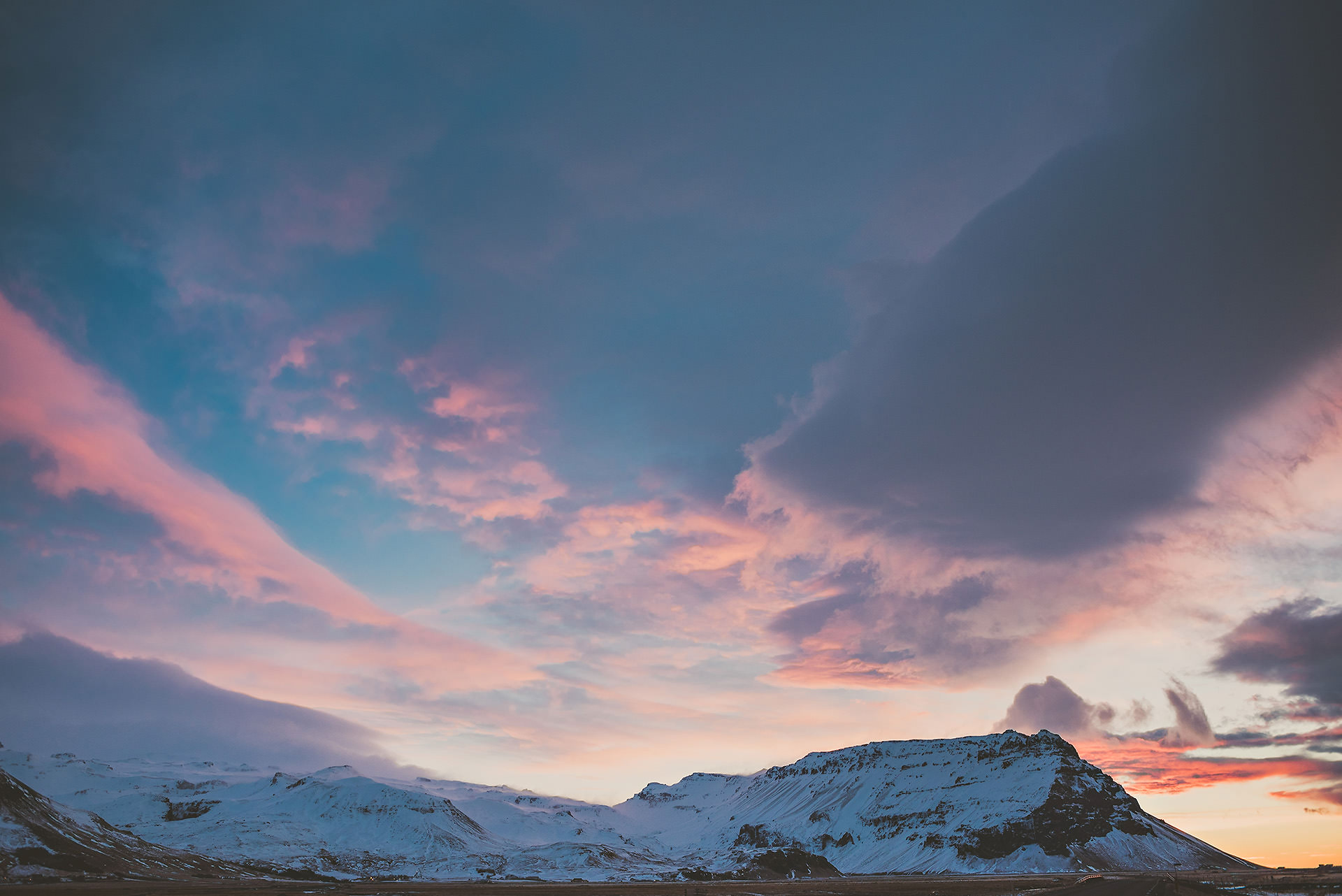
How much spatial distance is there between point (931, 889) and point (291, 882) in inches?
6048

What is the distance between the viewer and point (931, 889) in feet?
566

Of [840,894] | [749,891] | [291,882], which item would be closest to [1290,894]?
[840,894]

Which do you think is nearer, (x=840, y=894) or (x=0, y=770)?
(x=840, y=894)

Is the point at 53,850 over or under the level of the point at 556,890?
over

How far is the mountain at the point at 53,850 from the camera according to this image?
151 meters

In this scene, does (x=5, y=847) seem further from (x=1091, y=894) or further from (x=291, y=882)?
(x=1091, y=894)

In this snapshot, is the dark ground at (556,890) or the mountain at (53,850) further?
the mountain at (53,850)

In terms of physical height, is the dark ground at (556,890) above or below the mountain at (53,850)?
below

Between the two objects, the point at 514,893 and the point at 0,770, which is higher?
the point at 0,770

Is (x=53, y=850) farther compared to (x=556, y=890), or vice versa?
(x=556, y=890)

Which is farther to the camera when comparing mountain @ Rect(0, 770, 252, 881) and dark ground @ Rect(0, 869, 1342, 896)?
mountain @ Rect(0, 770, 252, 881)

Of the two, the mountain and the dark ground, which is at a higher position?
the mountain

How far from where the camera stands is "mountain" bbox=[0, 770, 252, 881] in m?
151

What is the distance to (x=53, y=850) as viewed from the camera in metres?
162
